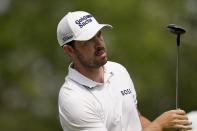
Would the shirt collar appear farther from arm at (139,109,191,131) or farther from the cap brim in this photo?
arm at (139,109,191,131)

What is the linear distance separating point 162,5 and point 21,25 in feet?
13.8

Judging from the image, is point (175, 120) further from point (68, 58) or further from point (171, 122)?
point (68, 58)

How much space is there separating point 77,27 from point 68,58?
16.7 m

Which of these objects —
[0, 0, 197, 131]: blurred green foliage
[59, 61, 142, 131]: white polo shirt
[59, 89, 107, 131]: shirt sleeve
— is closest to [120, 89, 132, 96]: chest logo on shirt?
[59, 61, 142, 131]: white polo shirt

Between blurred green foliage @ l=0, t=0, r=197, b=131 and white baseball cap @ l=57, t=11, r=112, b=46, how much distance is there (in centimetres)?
1543

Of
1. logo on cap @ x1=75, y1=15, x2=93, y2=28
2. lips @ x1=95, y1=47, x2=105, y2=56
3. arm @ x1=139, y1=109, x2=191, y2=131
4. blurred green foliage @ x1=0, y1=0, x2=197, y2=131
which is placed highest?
logo on cap @ x1=75, y1=15, x2=93, y2=28

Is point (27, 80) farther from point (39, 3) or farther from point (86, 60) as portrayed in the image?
point (86, 60)

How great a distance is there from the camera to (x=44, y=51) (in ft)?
78.6

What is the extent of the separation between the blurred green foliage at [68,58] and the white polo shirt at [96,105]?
15.4 metres

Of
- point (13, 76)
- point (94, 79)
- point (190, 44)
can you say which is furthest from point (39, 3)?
point (94, 79)

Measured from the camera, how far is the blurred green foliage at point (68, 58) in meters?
22.5

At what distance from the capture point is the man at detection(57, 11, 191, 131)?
5.62 metres

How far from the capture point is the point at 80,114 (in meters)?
5.61

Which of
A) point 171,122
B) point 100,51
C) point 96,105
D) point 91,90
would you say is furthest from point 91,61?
point 171,122
